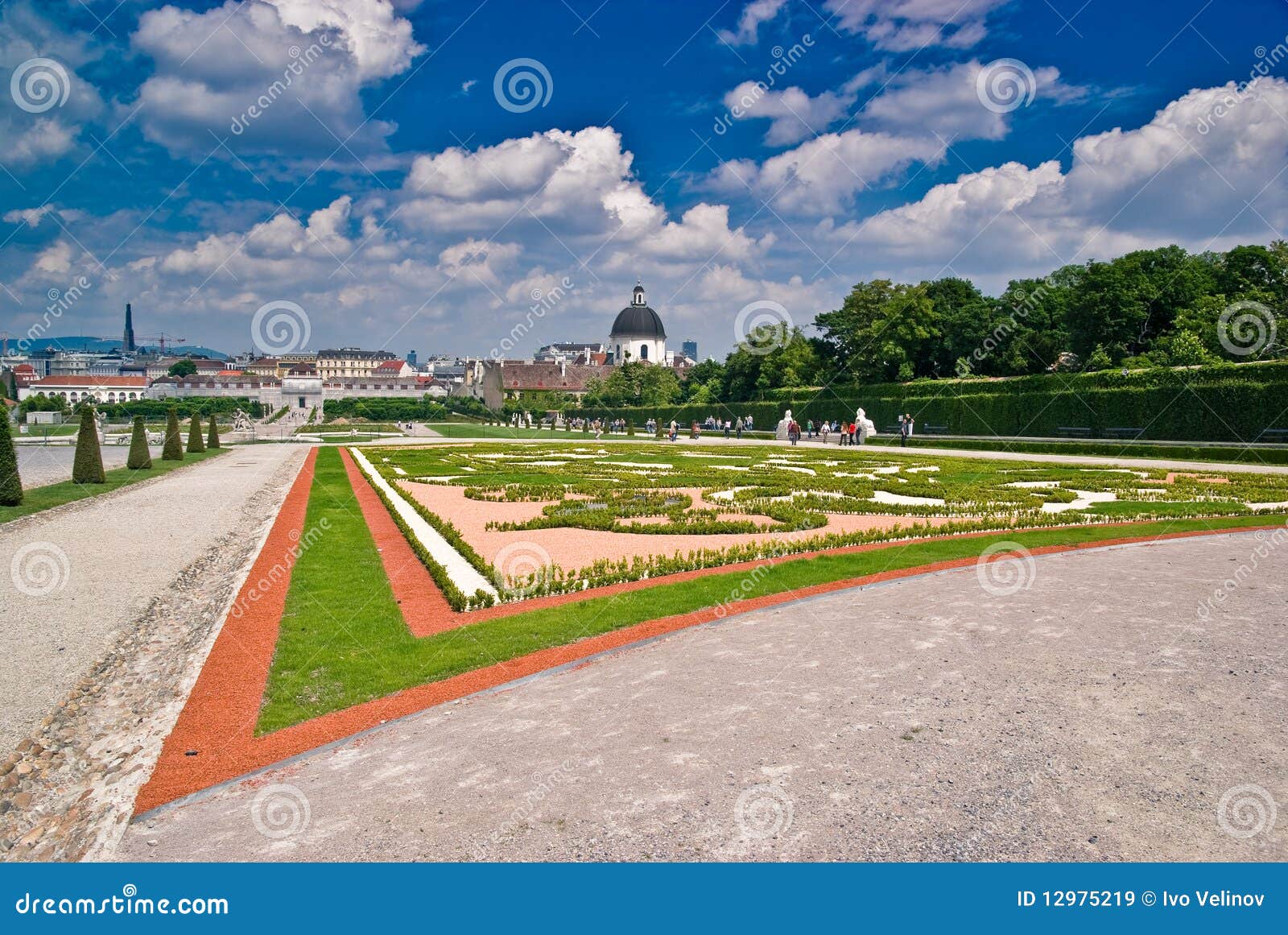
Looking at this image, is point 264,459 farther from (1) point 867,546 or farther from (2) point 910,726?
(2) point 910,726

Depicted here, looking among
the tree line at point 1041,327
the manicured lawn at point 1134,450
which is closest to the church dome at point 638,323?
the tree line at point 1041,327

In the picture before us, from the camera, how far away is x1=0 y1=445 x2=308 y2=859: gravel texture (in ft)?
16.8

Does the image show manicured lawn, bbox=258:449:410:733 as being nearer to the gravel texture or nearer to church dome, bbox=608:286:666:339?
the gravel texture

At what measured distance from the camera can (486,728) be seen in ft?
18.4

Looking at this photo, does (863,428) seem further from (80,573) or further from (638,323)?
(638,323)

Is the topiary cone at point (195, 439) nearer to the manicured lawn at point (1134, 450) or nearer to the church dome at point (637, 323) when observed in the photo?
the manicured lawn at point (1134, 450)

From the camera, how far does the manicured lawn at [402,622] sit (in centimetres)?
671

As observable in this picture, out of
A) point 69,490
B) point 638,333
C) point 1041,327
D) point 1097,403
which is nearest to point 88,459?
point 69,490

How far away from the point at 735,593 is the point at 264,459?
3262 centimetres

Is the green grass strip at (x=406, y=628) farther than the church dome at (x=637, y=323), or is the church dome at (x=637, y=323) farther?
the church dome at (x=637, y=323)

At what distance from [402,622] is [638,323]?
13633cm

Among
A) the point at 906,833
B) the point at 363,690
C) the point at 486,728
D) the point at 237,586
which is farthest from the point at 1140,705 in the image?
the point at 237,586

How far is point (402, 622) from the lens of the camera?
852 centimetres

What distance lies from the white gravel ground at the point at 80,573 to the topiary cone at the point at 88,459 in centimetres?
163
